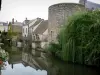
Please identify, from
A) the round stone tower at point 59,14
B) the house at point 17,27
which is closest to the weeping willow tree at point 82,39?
the round stone tower at point 59,14

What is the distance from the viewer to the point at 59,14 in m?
9.21

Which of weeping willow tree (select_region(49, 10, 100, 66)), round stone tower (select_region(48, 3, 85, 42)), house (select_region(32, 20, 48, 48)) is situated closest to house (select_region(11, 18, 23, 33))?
house (select_region(32, 20, 48, 48))

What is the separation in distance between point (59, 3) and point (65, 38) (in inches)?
129

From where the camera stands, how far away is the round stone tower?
8.98 meters

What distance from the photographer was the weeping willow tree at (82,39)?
5652 mm

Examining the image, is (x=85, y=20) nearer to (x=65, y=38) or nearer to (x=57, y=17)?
(x=65, y=38)

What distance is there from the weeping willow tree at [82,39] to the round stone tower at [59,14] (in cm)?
234

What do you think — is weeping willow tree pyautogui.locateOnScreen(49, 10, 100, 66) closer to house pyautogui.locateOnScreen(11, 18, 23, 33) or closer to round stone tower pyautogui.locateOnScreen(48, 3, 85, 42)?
round stone tower pyautogui.locateOnScreen(48, 3, 85, 42)

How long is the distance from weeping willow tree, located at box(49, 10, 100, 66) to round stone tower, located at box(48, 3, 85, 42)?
2344 mm

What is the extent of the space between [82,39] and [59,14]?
346 centimetres

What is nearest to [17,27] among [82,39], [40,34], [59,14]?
[40,34]

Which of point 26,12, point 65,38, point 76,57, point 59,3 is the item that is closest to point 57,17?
point 59,3

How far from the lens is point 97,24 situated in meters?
5.59

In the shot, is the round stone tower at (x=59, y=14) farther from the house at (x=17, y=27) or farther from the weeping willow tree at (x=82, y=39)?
Result: the house at (x=17, y=27)
